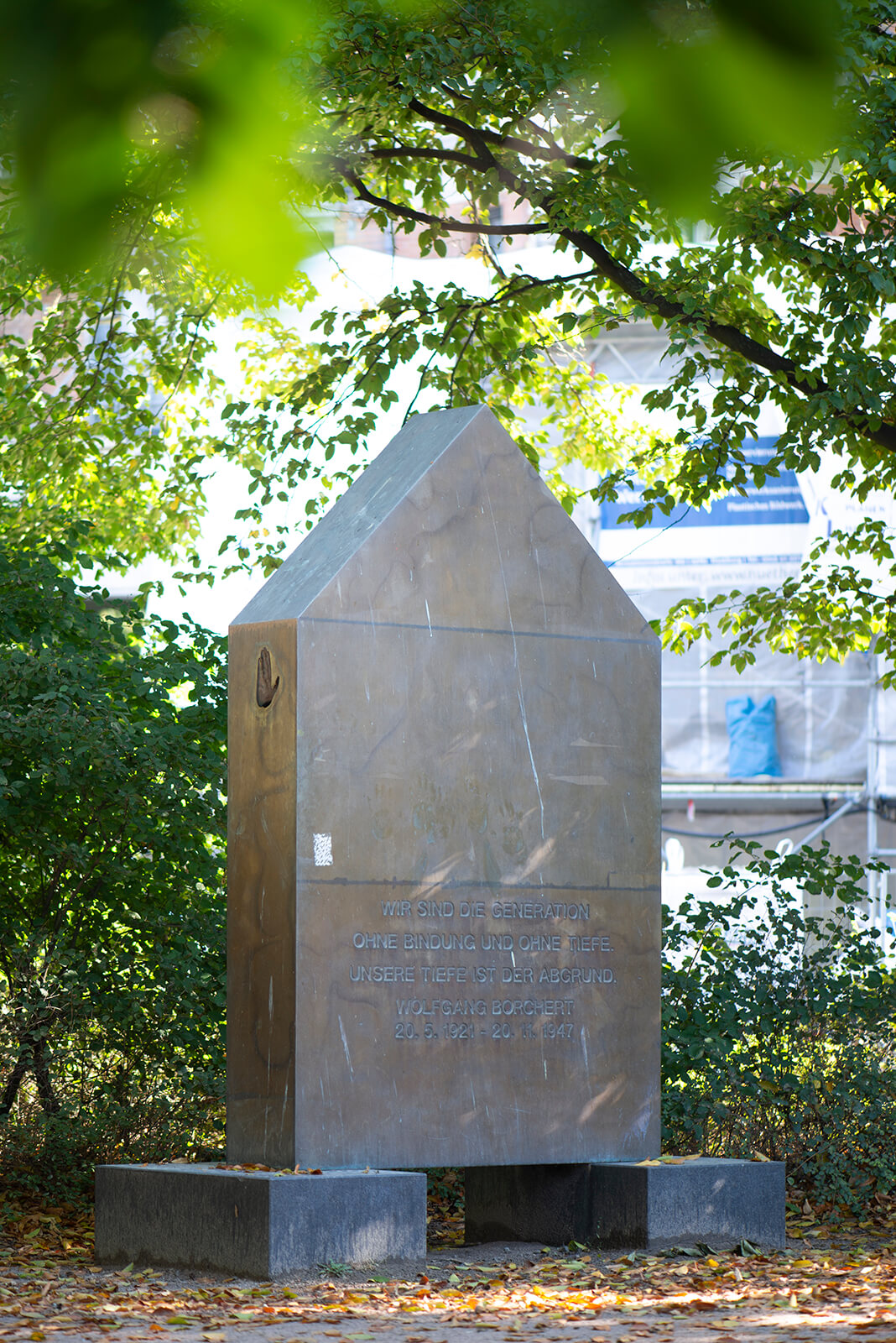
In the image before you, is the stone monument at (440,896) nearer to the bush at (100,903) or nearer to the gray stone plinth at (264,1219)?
the gray stone plinth at (264,1219)

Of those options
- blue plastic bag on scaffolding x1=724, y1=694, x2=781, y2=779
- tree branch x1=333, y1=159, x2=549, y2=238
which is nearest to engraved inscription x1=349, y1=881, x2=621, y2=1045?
tree branch x1=333, y1=159, x2=549, y2=238

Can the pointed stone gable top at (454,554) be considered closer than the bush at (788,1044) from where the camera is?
Yes

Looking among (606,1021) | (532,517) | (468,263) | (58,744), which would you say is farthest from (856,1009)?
(468,263)

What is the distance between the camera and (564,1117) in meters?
6.41

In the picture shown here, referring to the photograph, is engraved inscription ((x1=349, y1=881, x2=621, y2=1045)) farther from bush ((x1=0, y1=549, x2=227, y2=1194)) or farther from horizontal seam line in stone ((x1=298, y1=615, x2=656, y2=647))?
bush ((x1=0, y1=549, x2=227, y2=1194))

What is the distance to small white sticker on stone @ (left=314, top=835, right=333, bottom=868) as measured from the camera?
5.87 metres

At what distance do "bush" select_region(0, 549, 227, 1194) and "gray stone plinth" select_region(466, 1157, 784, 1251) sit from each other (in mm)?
1688

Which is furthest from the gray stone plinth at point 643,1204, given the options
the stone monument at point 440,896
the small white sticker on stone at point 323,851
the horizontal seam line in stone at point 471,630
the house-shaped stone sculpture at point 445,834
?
the horizontal seam line in stone at point 471,630

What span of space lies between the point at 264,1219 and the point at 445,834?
1.54 metres

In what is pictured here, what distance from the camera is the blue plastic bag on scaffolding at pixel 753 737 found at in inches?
847

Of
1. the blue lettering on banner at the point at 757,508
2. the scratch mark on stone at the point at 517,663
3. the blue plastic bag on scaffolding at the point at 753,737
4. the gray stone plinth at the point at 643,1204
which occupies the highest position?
the blue lettering on banner at the point at 757,508

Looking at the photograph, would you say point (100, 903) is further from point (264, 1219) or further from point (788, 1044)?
point (788, 1044)

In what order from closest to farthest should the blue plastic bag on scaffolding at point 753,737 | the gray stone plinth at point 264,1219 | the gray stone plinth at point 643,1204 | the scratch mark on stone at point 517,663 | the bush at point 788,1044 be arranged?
the gray stone plinth at point 264,1219 < the gray stone plinth at point 643,1204 < the scratch mark on stone at point 517,663 < the bush at point 788,1044 < the blue plastic bag on scaffolding at point 753,737

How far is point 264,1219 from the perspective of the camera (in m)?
5.34
